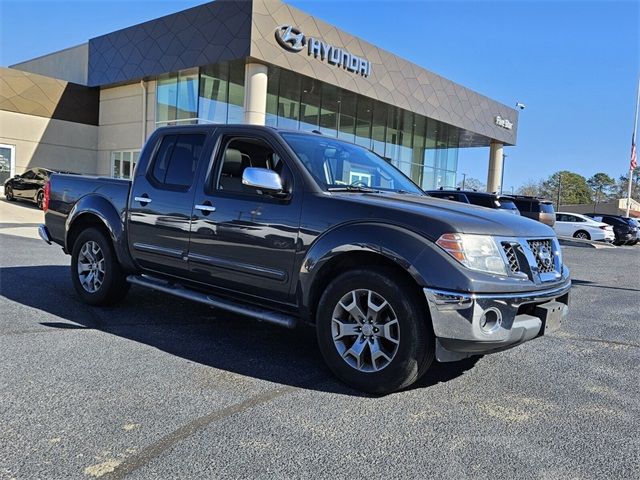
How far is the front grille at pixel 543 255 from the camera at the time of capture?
3.93 metres

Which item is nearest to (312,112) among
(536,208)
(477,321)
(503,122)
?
(536,208)

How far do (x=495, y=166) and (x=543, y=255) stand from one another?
35796 mm

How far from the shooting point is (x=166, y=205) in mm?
5105

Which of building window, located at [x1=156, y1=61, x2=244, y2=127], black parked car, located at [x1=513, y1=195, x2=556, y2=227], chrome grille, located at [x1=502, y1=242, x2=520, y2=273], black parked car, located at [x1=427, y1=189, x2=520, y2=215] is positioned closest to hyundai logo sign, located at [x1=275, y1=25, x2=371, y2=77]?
building window, located at [x1=156, y1=61, x2=244, y2=127]

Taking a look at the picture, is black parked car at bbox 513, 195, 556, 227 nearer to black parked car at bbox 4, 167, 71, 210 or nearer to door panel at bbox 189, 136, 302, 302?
door panel at bbox 189, 136, 302, 302

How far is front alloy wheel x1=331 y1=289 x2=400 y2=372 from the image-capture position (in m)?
3.71

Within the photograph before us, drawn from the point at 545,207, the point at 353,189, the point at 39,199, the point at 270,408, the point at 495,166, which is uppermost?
the point at 495,166

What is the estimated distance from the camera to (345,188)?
4.42 meters

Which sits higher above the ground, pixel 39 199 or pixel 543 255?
pixel 543 255

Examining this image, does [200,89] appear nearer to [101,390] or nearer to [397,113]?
[397,113]

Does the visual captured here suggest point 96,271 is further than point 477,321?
Yes

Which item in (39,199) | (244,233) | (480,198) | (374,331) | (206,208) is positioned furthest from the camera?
(39,199)

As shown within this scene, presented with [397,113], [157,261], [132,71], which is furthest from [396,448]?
[397,113]

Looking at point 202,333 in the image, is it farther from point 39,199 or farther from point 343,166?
point 39,199
